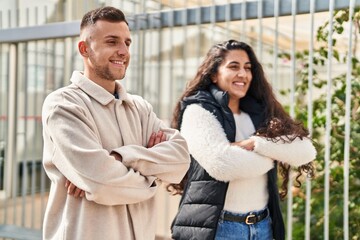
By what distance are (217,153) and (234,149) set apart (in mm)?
84

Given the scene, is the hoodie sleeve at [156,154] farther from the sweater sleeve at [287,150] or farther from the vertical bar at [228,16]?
the vertical bar at [228,16]

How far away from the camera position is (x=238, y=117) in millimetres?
2639

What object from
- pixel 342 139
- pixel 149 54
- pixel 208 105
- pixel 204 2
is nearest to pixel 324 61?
pixel 342 139

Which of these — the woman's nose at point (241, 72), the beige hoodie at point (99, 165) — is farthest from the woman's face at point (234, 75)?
the beige hoodie at point (99, 165)

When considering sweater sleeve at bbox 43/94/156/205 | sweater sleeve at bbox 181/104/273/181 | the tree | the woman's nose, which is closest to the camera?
sweater sleeve at bbox 43/94/156/205

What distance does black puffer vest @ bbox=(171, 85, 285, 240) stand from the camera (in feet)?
7.91

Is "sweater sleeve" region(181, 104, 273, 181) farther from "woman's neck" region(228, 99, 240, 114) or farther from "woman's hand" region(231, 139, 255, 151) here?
"woman's neck" region(228, 99, 240, 114)

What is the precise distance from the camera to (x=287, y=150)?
8.05ft

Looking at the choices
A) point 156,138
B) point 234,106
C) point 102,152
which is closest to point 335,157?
point 234,106

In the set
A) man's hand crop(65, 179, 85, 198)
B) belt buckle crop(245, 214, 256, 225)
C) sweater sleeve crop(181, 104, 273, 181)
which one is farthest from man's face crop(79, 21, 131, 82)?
belt buckle crop(245, 214, 256, 225)

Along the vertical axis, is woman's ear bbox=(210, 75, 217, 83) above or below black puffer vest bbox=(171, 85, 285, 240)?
above

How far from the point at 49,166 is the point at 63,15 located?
7.20 ft

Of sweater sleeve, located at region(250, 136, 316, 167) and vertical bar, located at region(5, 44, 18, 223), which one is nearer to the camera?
sweater sleeve, located at region(250, 136, 316, 167)

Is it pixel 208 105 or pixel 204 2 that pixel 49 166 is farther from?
pixel 204 2
